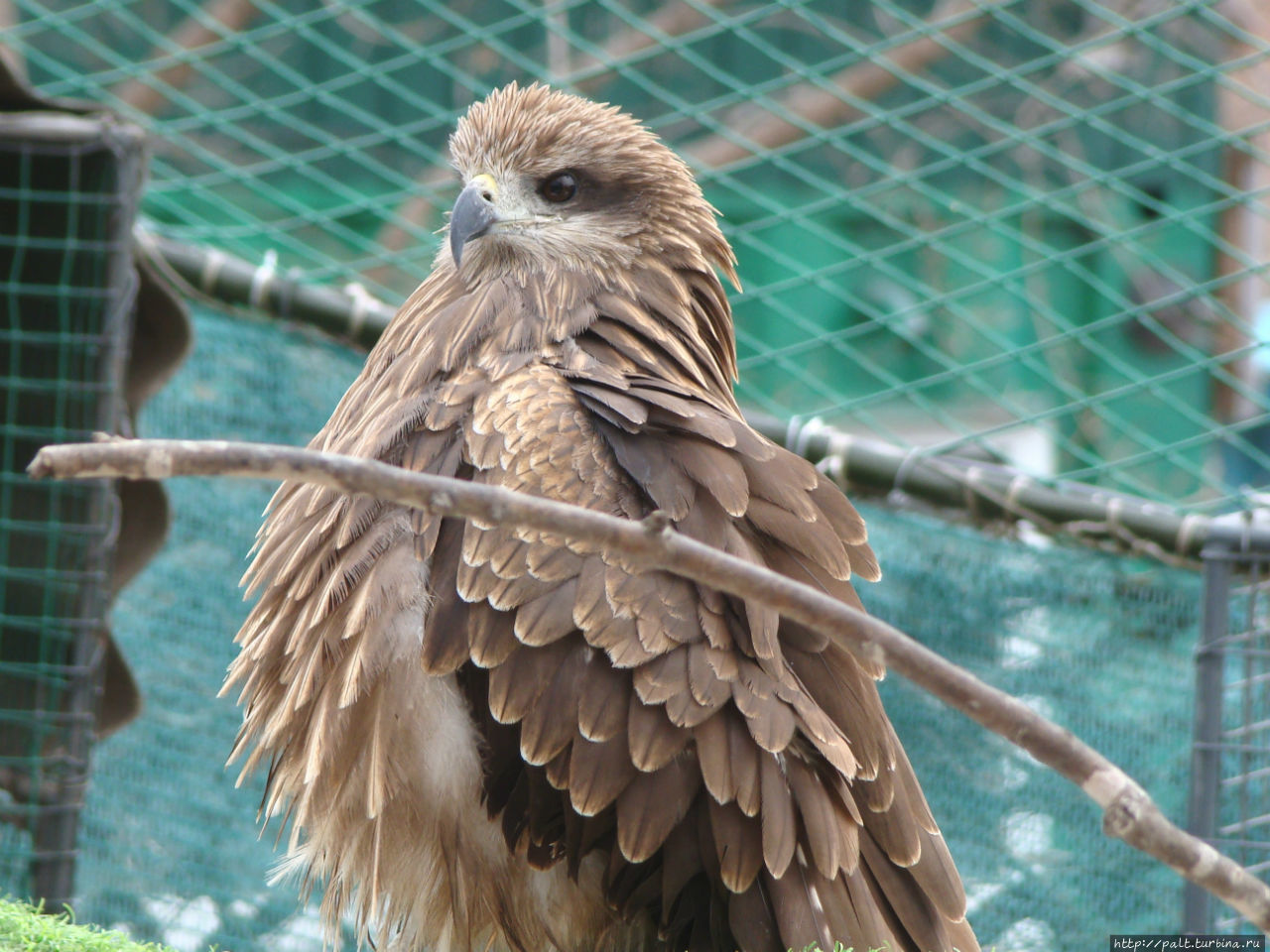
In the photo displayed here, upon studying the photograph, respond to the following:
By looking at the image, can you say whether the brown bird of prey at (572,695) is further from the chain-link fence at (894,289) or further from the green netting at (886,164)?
the green netting at (886,164)

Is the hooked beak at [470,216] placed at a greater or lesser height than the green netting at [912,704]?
greater

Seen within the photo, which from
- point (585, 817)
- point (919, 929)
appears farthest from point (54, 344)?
point (919, 929)

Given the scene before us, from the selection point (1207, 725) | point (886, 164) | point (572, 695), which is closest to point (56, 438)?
point (572, 695)

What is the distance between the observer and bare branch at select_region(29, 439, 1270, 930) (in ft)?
3.54

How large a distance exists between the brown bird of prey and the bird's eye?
0.27 meters

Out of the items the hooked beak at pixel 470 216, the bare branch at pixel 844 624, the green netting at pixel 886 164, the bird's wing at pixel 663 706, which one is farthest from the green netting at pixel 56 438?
the green netting at pixel 886 164

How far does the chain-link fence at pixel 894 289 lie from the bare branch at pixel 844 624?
6.77 feet

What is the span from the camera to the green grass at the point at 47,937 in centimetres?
186

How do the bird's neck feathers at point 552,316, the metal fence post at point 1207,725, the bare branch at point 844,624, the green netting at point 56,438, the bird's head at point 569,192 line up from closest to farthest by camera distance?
the bare branch at point 844,624
the bird's neck feathers at point 552,316
the bird's head at point 569,192
the metal fence post at point 1207,725
the green netting at point 56,438

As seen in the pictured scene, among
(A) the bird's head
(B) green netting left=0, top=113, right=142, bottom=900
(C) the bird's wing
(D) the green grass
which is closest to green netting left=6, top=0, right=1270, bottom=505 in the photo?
(B) green netting left=0, top=113, right=142, bottom=900

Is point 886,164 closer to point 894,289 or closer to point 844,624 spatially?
point 894,289

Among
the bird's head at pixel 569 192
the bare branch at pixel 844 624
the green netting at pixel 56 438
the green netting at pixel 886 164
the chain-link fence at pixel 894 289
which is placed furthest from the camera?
the green netting at pixel 886 164

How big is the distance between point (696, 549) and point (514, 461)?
888 mm

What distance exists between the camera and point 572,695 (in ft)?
6.30
